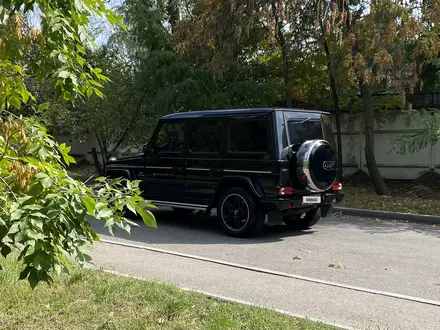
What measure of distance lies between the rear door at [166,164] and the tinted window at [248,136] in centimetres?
121

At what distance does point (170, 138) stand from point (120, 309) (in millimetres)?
5527

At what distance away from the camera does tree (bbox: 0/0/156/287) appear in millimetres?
2848

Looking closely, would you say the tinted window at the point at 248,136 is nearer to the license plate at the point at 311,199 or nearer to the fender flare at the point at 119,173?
the license plate at the point at 311,199

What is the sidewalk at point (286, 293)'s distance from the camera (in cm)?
468

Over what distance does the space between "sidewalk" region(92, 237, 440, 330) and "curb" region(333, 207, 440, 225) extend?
5.46 meters

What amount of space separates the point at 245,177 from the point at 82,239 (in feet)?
17.5

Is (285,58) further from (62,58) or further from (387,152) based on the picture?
(62,58)

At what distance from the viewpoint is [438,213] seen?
10555 millimetres

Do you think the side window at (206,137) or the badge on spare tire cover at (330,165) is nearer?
the badge on spare tire cover at (330,165)

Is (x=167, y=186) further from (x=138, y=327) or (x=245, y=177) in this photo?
(x=138, y=327)

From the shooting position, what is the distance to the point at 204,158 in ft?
30.2

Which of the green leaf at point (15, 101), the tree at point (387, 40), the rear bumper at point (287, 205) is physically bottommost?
the rear bumper at point (287, 205)

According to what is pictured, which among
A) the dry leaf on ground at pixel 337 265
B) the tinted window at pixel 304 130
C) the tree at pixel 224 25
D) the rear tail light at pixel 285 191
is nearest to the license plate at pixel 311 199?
the rear tail light at pixel 285 191

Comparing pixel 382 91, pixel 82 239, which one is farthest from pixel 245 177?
pixel 382 91
